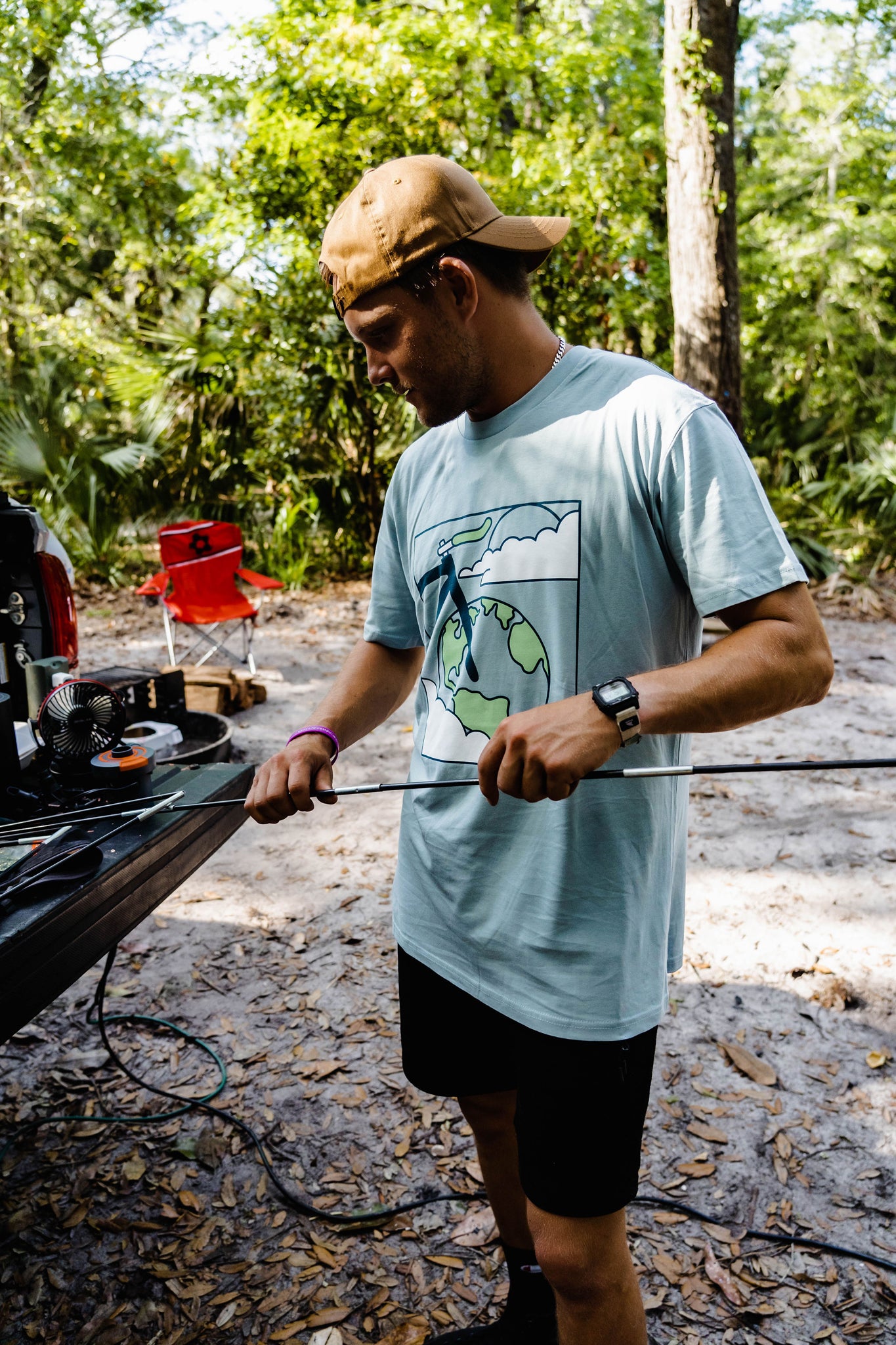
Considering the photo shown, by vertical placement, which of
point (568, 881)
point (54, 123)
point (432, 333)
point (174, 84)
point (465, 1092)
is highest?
point (174, 84)

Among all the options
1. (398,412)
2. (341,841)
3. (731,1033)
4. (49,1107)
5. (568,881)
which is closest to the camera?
(568,881)

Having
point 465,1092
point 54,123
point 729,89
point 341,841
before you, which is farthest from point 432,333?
point 54,123

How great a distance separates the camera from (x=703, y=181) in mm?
6855

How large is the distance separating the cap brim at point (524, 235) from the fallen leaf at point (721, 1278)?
216 cm

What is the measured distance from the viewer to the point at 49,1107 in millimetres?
2770

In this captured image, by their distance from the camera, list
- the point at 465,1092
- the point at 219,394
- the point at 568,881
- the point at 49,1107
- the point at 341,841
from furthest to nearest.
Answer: the point at 219,394
the point at 341,841
the point at 49,1107
the point at 465,1092
the point at 568,881

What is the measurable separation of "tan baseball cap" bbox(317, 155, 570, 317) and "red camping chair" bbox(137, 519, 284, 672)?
5.30 meters

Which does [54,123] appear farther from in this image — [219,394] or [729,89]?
[729,89]

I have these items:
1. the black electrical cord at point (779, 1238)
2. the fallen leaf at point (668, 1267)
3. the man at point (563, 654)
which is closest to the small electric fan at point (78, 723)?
the man at point (563, 654)

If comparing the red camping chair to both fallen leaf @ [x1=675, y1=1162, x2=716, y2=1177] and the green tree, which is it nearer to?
fallen leaf @ [x1=675, y1=1162, x2=716, y2=1177]

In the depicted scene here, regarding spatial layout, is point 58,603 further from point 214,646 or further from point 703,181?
point 703,181

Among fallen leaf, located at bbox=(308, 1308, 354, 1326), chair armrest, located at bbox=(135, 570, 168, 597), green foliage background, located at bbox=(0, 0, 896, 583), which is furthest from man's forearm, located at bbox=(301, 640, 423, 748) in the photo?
green foliage background, located at bbox=(0, 0, 896, 583)

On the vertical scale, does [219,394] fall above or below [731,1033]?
above

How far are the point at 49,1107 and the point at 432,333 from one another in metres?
2.48
